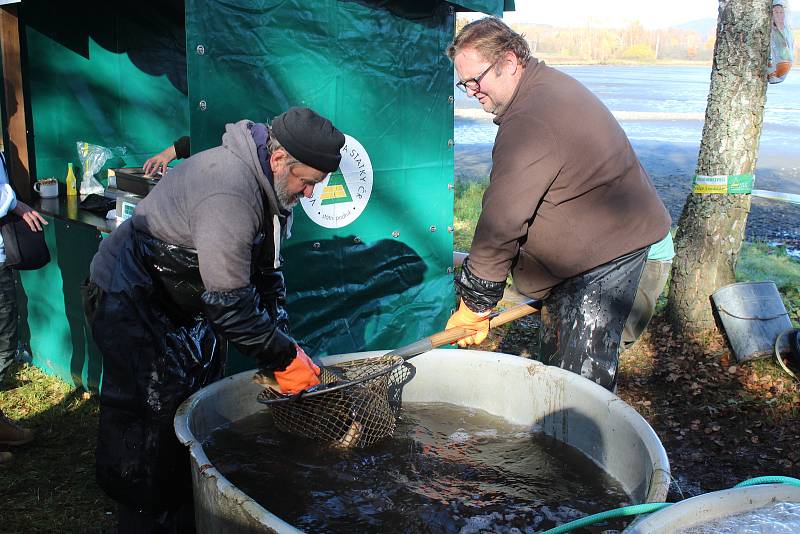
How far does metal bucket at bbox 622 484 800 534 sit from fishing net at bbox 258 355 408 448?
1.44 metres

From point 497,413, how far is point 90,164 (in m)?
4.08

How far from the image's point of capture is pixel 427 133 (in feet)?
18.0

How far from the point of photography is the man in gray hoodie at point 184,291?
2.80m

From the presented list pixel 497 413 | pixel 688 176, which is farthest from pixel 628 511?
pixel 688 176

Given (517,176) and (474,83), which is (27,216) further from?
(517,176)

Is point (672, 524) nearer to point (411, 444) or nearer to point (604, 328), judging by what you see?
point (411, 444)

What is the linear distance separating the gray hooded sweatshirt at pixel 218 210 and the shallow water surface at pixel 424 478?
0.74 m

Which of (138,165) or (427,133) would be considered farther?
(138,165)

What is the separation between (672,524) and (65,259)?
14.7 feet

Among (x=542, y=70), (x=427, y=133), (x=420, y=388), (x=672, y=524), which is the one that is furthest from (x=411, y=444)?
(x=427, y=133)

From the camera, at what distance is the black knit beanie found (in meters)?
2.83

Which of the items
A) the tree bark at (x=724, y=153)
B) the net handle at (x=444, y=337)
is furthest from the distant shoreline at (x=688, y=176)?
the net handle at (x=444, y=337)

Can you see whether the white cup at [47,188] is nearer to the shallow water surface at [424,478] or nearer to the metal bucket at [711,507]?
the shallow water surface at [424,478]

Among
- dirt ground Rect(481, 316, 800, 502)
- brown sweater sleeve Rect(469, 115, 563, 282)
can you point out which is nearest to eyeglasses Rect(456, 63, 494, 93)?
brown sweater sleeve Rect(469, 115, 563, 282)
